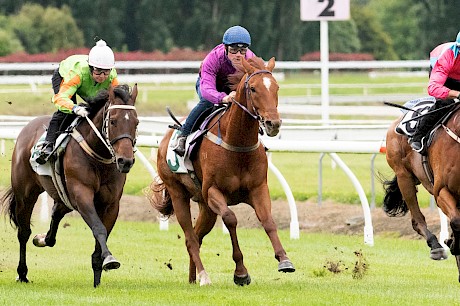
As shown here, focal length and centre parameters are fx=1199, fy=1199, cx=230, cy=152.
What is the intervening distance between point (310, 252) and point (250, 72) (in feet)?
9.42

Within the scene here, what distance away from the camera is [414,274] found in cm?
947

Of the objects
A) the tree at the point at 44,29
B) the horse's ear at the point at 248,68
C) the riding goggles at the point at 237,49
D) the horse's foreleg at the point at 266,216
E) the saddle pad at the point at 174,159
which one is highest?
the riding goggles at the point at 237,49

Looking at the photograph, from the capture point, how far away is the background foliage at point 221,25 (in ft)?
148

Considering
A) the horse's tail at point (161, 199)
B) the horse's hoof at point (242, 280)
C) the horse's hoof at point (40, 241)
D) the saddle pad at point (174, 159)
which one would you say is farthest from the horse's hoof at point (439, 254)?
the horse's hoof at point (40, 241)

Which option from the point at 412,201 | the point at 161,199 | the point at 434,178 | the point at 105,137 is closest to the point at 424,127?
the point at 434,178

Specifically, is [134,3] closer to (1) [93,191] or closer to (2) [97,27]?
(2) [97,27]

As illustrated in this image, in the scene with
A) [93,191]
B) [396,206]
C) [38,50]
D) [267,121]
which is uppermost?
[267,121]

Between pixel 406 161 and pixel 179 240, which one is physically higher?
pixel 406 161

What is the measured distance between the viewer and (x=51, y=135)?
9.16 m

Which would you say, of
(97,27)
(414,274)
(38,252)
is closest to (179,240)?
(38,252)

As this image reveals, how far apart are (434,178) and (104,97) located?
8.41 ft

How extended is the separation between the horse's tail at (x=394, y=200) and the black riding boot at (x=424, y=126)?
41.1 inches

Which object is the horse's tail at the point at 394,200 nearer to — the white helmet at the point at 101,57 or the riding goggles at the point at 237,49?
the riding goggles at the point at 237,49

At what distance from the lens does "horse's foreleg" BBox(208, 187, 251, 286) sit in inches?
334
